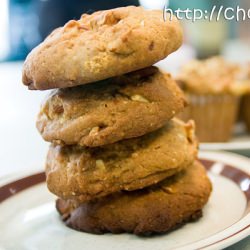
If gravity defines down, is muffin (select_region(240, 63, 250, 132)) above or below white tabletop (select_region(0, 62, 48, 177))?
above

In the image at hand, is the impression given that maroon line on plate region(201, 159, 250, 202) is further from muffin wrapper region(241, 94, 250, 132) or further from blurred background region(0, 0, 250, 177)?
muffin wrapper region(241, 94, 250, 132)

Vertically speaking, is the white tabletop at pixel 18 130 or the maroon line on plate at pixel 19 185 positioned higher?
the maroon line on plate at pixel 19 185

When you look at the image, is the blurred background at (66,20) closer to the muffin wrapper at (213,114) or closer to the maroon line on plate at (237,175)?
the muffin wrapper at (213,114)

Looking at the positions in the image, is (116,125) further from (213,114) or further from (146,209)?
(213,114)

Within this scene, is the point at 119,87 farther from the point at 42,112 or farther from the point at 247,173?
the point at 247,173

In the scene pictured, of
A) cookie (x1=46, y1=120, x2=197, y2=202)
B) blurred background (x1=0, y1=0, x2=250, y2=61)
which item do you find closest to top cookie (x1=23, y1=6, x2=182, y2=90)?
cookie (x1=46, y1=120, x2=197, y2=202)

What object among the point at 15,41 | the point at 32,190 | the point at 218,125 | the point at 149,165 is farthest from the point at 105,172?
the point at 15,41

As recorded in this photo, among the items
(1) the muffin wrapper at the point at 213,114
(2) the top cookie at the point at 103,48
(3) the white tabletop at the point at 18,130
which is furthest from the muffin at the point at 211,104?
(2) the top cookie at the point at 103,48
